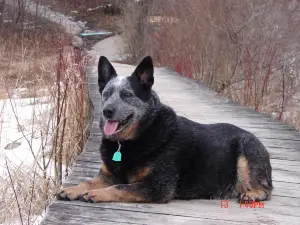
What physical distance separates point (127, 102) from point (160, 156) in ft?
1.42

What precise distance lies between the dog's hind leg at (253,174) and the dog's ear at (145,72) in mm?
824

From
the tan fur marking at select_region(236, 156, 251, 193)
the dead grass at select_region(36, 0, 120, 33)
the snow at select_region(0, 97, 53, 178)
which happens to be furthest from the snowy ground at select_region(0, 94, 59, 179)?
the dead grass at select_region(36, 0, 120, 33)

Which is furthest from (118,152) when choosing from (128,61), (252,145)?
(128,61)

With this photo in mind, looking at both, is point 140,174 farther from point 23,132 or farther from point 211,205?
point 23,132

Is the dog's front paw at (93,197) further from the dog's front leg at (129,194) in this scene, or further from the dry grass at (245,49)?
the dry grass at (245,49)

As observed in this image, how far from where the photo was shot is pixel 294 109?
7781 millimetres

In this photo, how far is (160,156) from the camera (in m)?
3.04

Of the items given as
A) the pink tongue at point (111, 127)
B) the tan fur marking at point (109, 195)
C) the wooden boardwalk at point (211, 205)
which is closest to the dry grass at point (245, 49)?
the wooden boardwalk at point (211, 205)

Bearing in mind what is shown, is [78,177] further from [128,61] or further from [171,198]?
[128,61]

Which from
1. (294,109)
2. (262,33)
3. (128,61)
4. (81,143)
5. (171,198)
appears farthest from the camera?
(128,61)

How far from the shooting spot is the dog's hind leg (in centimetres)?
311

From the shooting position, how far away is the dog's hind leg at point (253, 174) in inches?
122

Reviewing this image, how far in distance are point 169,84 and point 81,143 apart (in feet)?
12.5

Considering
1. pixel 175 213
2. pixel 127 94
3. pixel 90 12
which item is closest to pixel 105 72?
pixel 127 94
